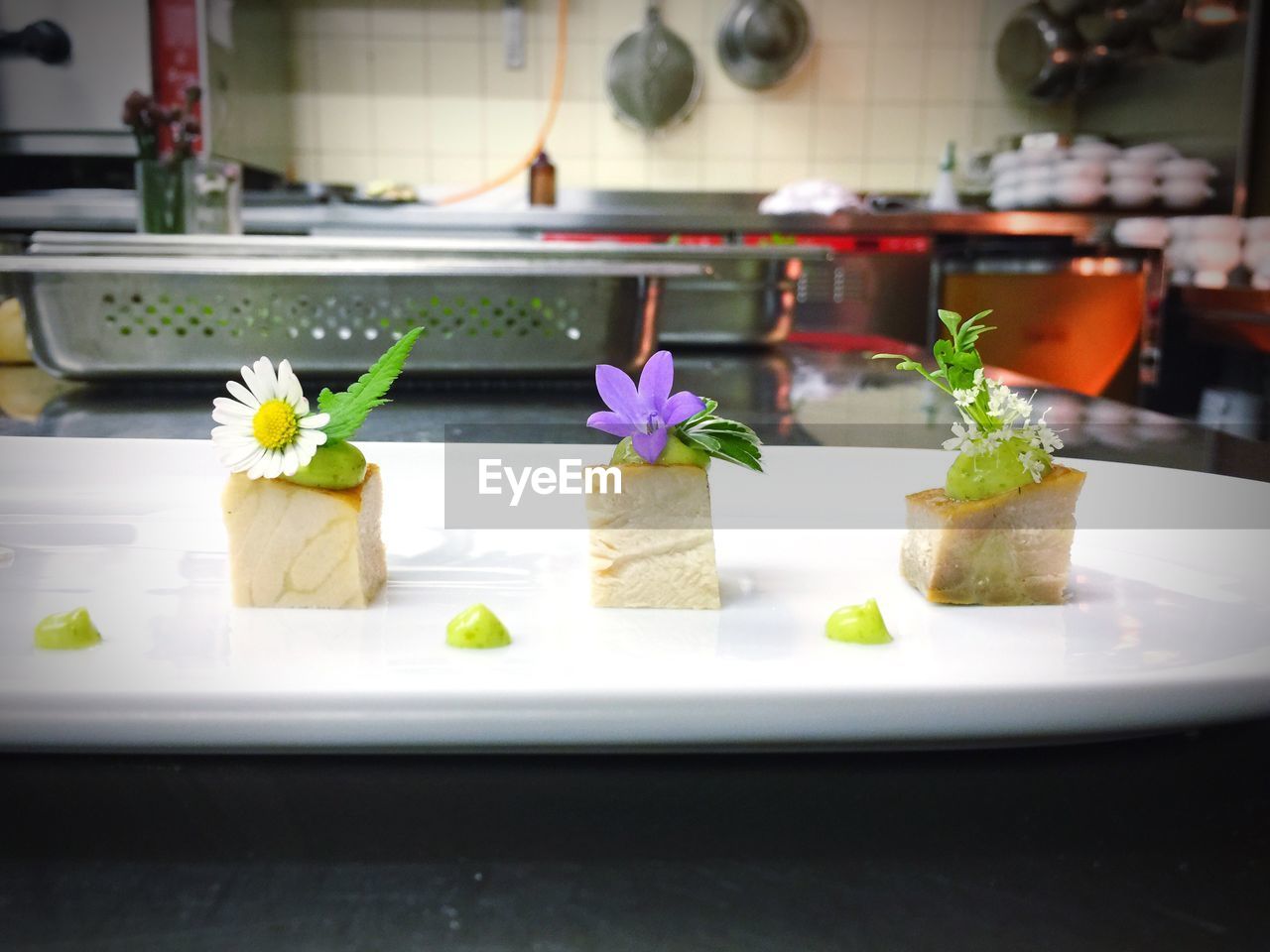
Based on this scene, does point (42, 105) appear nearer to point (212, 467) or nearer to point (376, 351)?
point (376, 351)

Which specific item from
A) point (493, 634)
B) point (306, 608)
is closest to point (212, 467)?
point (306, 608)

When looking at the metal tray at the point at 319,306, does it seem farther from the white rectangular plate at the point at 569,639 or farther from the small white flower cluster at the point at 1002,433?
the small white flower cluster at the point at 1002,433

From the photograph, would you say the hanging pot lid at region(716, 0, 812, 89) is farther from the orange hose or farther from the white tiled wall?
the orange hose

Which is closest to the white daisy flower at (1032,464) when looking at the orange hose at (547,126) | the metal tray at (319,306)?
the metal tray at (319,306)

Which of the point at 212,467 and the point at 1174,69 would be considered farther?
the point at 1174,69

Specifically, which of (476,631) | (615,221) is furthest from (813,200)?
(476,631)
